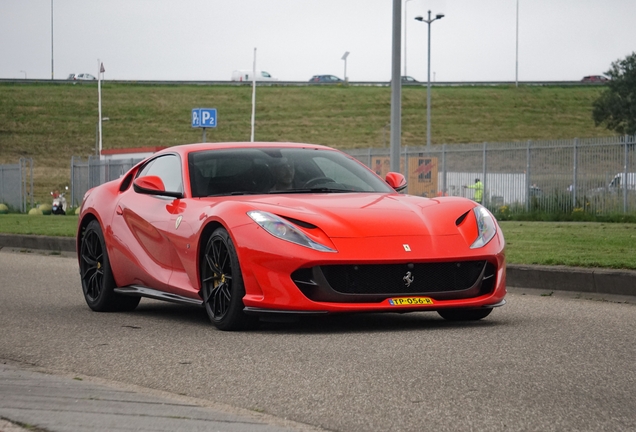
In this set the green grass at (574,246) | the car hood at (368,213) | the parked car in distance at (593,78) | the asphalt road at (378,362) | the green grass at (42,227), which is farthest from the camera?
the parked car in distance at (593,78)

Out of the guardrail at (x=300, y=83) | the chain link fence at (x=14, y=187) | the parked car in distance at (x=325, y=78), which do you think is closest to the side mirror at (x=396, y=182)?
the chain link fence at (x=14, y=187)

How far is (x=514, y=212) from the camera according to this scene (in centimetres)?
2817

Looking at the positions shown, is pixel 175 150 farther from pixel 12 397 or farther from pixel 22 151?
pixel 22 151

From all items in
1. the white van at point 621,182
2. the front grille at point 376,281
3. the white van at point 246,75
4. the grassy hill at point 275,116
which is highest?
the white van at point 246,75

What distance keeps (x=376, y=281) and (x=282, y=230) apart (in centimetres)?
69

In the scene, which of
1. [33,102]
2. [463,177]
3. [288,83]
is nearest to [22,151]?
[33,102]

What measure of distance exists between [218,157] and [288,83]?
86045mm

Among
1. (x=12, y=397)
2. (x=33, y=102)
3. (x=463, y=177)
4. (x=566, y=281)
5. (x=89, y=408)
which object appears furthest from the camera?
(x=33, y=102)

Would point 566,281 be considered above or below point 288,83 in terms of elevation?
below

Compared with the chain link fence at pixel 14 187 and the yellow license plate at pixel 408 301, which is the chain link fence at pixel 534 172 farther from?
the yellow license plate at pixel 408 301

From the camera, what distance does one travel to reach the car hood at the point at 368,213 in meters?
7.55

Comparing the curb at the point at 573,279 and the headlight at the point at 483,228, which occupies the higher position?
the headlight at the point at 483,228

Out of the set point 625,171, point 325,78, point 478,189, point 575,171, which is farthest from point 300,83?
point 625,171

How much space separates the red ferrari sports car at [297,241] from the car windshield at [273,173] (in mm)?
11
